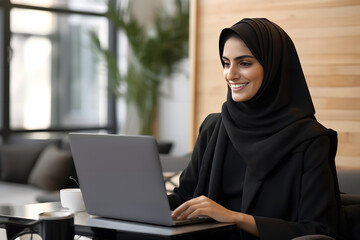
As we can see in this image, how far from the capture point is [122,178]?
6.04ft

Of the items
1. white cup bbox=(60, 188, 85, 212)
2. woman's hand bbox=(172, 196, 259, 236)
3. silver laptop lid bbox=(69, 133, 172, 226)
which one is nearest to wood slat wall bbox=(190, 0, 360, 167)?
woman's hand bbox=(172, 196, 259, 236)

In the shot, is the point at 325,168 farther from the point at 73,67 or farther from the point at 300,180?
the point at 73,67

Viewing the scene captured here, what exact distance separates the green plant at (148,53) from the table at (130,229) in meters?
5.29

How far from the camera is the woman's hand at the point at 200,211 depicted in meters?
1.88

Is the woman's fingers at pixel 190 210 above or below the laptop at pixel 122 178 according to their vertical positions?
below

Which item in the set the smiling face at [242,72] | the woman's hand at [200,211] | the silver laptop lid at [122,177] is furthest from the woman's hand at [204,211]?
the smiling face at [242,72]

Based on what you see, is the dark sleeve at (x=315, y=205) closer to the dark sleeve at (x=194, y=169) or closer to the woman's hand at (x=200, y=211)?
the woman's hand at (x=200, y=211)

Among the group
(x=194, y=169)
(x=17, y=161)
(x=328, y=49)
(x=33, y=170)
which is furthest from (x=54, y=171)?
(x=194, y=169)

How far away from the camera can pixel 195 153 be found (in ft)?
8.36

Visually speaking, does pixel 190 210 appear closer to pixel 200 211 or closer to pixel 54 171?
pixel 200 211

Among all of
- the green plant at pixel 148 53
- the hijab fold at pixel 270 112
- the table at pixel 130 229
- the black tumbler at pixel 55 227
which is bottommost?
the table at pixel 130 229

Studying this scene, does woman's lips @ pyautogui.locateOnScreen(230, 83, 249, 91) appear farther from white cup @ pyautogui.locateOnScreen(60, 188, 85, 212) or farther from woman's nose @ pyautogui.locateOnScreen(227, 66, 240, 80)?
white cup @ pyautogui.locateOnScreen(60, 188, 85, 212)

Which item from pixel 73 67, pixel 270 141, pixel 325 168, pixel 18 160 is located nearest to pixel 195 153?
pixel 270 141

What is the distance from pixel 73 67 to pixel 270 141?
5749 millimetres
